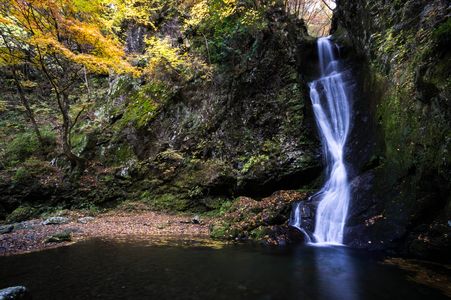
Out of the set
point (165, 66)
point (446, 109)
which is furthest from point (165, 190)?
point (446, 109)

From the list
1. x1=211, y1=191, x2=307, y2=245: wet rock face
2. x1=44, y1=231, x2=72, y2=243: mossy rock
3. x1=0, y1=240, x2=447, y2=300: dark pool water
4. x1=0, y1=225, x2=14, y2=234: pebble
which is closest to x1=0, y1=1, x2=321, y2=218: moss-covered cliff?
x1=211, y1=191, x2=307, y2=245: wet rock face

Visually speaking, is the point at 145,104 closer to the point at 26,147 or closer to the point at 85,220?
the point at 26,147

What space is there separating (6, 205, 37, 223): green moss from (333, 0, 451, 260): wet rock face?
11385mm

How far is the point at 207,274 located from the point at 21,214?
9.56 meters

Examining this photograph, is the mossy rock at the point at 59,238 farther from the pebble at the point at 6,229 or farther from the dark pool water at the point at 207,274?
the pebble at the point at 6,229

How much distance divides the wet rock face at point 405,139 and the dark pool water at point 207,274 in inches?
41.0

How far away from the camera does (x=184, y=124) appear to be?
48.9ft

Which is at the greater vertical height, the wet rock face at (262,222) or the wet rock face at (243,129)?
the wet rock face at (243,129)

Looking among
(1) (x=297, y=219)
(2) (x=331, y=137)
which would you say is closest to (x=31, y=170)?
(1) (x=297, y=219)

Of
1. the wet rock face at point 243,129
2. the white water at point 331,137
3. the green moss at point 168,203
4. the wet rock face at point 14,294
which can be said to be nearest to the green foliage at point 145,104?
the wet rock face at point 243,129

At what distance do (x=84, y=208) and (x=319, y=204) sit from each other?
931 cm

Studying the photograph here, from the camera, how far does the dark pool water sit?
533 centimetres

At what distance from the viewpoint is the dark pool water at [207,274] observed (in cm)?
533

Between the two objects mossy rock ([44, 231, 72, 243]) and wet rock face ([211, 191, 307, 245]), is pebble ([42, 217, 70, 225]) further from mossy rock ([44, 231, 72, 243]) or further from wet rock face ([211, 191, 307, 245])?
wet rock face ([211, 191, 307, 245])
